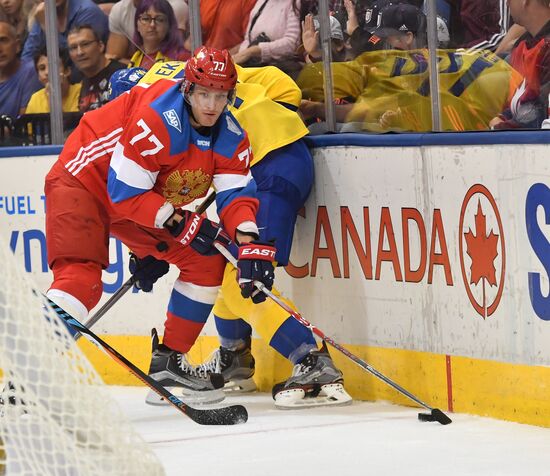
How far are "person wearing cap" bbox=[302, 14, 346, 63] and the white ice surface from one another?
1.30 metres

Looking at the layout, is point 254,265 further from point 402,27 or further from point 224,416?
point 402,27

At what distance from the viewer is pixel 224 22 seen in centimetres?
549

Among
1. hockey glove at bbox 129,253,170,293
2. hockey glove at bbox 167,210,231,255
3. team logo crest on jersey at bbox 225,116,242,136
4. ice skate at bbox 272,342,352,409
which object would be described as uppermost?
team logo crest on jersey at bbox 225,116,242,136

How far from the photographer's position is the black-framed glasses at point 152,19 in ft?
18.5

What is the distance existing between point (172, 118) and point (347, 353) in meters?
0.95

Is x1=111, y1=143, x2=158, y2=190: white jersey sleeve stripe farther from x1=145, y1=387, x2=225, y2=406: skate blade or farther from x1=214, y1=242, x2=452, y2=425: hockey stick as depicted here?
x1=145, y1=387, x2=225, y2=406: skate blade

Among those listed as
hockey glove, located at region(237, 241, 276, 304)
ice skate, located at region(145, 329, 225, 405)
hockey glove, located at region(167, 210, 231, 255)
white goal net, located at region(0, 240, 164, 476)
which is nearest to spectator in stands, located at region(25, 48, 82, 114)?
ice skate, located at region(145, 329, 225, 405)

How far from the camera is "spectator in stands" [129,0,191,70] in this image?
5.61m

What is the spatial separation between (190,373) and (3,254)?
208 cm

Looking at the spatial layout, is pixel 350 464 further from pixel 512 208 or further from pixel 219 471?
pixel 512 208

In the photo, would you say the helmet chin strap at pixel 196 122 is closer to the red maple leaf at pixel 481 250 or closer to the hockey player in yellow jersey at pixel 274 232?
the hockey player in yellow jersey at pixel 274 232

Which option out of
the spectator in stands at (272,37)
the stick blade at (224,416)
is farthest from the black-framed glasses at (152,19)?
the stick blade at (224,416)

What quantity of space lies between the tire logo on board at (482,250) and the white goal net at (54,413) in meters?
1.70

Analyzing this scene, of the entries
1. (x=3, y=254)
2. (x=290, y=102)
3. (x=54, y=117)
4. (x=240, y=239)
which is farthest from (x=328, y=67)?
(x=3, y=254)
